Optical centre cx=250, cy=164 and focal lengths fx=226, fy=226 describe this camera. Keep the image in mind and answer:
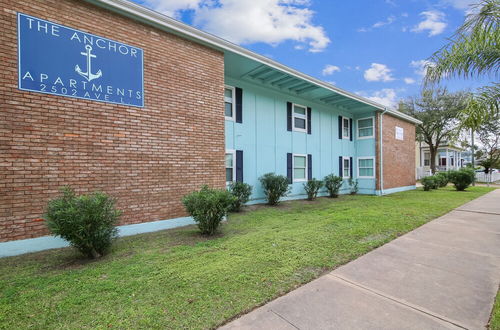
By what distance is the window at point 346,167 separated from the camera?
46.4ft

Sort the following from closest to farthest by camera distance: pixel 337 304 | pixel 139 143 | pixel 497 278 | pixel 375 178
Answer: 1. pixel 337 304
2. pixel 497 278
3. pixel 139 143
4. pixel 375 178

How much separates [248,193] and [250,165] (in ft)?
4.89

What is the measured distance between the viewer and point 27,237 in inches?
171

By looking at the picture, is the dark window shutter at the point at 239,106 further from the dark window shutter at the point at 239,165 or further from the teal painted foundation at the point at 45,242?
the teal painted foundation at the point at 45,242

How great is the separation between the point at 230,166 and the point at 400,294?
702cm

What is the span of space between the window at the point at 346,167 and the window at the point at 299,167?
3.65 meters

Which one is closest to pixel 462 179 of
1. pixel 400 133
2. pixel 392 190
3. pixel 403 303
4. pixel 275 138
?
pixel 400 133

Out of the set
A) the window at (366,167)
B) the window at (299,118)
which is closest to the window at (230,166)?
the window at (299,118)

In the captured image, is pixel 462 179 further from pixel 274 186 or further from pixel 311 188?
pixel 274 186

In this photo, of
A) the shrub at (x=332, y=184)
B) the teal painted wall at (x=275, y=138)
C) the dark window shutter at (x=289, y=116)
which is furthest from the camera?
the shrub at (x=332, y=184)

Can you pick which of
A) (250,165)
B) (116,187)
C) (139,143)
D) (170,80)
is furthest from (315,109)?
(116,187)

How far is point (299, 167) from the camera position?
1167cm

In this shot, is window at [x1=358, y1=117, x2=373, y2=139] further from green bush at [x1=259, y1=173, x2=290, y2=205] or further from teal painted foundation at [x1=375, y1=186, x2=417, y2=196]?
green bush at [x1=259, y1=173, x2=290, y2=205]

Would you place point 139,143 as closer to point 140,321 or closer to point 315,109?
point 140,321
